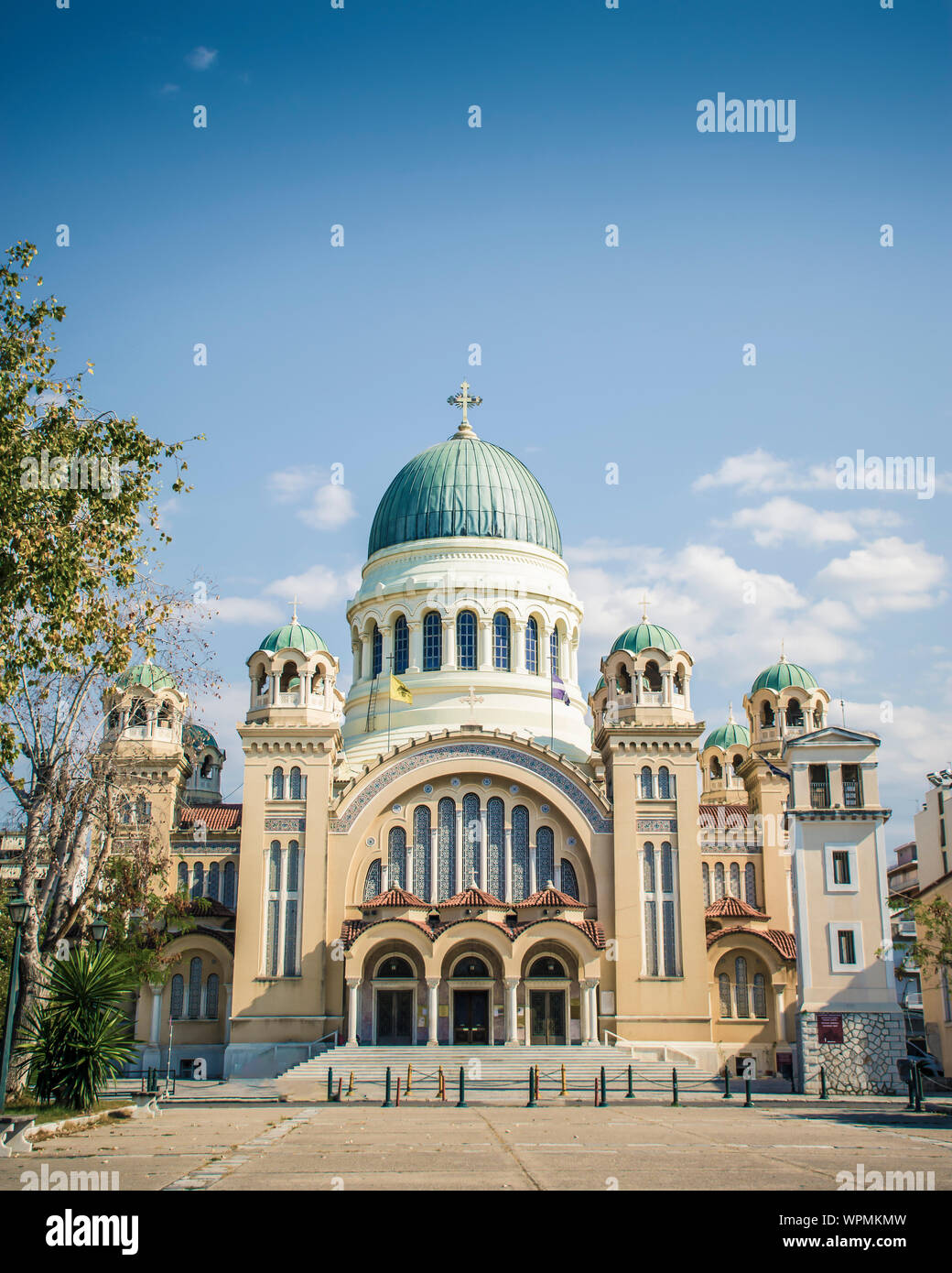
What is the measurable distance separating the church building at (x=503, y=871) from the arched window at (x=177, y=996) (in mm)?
102

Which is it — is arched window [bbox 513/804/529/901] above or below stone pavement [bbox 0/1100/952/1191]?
above

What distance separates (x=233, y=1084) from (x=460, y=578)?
24.1 metres

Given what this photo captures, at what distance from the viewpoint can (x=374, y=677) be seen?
191ft

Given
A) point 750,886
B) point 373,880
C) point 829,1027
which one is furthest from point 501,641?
point 829,1027

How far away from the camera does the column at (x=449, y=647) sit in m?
56.2

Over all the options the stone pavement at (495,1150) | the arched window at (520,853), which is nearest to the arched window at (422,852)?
the arched window at (520,853)

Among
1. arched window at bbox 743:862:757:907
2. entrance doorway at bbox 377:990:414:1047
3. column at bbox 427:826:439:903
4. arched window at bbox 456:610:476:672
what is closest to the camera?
entrance doorway at bbox 377:990:414:1047

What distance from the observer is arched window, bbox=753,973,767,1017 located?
160ft

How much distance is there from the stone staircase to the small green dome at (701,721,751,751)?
24137 mm

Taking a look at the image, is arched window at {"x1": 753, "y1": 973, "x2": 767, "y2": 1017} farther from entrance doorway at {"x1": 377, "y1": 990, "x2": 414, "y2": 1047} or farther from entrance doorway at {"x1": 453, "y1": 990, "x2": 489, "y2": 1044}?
entrance doorway at {"x1": 377, "y1": 990, "x2": 414, "y2": 1047}

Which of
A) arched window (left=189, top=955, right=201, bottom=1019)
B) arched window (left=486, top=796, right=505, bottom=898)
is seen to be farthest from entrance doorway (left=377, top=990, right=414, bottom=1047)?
arched window (left=189, top=955, right=201, bottom=1019)

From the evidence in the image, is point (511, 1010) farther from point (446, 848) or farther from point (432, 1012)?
point (446, 848)

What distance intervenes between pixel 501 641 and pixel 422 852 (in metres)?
11.3
